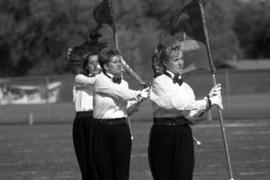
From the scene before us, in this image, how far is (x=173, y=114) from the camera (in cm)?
766

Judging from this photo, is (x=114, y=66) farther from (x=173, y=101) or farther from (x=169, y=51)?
(x=173, y=101)

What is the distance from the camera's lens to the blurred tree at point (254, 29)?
84188mm

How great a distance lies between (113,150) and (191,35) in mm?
1528

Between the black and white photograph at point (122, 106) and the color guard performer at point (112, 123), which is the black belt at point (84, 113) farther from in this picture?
the color guard performer at point (112, 123)

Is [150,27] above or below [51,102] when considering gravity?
above

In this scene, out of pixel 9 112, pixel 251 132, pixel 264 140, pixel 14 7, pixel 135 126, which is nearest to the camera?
pixel 264 140

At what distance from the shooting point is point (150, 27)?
183 feet

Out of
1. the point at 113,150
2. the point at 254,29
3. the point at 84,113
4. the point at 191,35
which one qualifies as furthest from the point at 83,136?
the point at 254,29

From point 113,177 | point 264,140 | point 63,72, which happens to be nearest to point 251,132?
point 264,140

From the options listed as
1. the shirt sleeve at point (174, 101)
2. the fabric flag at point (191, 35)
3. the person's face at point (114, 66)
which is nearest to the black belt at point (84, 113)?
the person's face at point (114, 66)

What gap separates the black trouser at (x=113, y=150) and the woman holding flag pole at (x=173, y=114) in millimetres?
999

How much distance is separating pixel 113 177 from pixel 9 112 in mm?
22104

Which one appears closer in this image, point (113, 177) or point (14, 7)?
point (113, 177)

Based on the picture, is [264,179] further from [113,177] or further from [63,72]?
[63,72]
